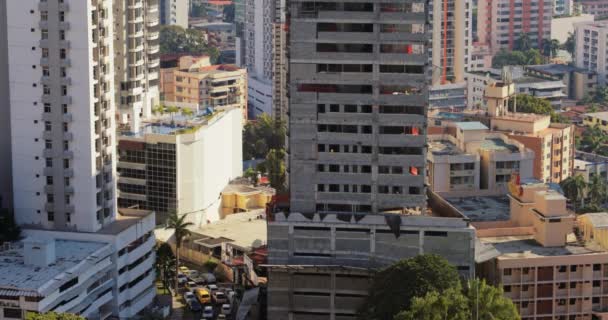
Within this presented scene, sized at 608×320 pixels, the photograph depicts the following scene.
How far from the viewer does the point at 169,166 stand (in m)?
120

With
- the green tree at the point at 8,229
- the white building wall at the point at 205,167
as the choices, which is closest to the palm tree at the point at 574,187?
the white building wall at the point at 205,167

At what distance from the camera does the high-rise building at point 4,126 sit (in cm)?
10000

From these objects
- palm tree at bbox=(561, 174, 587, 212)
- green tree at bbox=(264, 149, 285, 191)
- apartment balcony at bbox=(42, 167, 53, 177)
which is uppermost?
apartment balcony at bbox=(42, 167, 53, 177)

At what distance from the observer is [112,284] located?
96.4 metres

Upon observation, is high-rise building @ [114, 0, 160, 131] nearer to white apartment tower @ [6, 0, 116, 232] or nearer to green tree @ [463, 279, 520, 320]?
white apartment tower @ [6, 0, 116, 232]

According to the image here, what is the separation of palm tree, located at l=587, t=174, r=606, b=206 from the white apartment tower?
51.8 metres

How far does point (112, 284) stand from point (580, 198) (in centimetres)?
5231

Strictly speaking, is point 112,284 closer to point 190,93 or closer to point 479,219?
point 479,219

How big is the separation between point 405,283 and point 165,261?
2370cm

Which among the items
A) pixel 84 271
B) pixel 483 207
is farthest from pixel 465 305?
pixel 483 207

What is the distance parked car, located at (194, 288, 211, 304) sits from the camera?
352 ft

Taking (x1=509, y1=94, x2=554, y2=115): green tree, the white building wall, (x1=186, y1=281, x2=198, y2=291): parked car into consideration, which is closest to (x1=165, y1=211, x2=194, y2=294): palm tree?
(x1=186, y1=281, x2=198, y2=291): parked car

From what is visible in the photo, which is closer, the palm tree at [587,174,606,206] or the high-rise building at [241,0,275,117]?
the palm tree at [587,174,606,206]

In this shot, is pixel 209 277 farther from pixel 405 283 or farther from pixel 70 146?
pixel 405 283
